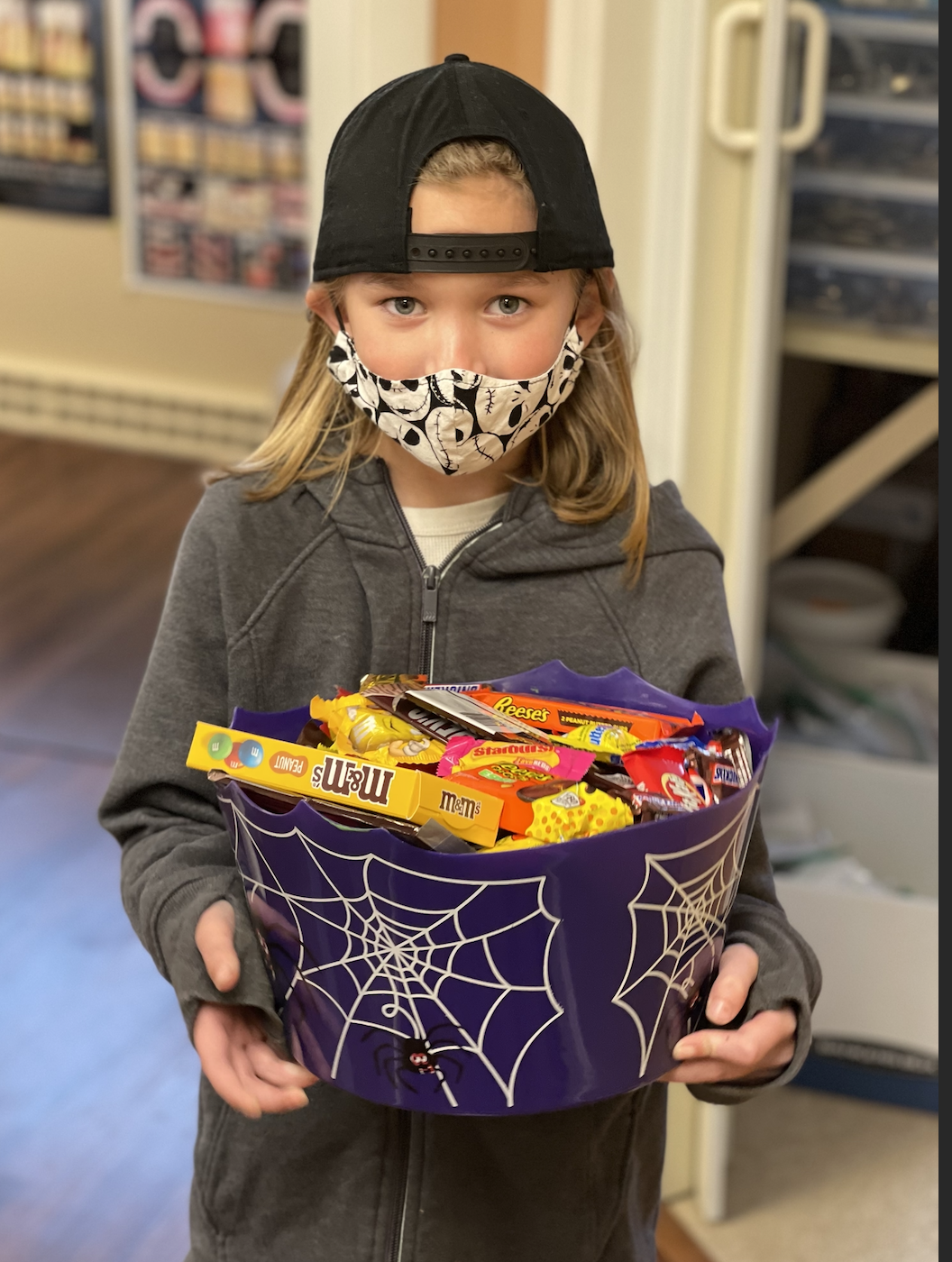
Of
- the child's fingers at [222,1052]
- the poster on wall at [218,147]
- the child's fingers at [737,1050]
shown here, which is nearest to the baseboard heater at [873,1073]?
the child's fingers at [737,1050]

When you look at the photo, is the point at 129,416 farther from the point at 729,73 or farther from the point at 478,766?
the point at 478,766

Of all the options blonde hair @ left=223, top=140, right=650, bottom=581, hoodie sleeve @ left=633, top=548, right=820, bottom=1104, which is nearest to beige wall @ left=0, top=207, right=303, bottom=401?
blonde hair @ left=223, top=140, right=650, bottom=581

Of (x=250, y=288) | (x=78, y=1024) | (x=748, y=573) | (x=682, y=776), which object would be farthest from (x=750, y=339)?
(x=250, y=288)

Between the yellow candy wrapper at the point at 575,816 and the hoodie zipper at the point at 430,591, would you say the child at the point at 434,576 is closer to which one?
the hoodie zipper at the point at 430,591

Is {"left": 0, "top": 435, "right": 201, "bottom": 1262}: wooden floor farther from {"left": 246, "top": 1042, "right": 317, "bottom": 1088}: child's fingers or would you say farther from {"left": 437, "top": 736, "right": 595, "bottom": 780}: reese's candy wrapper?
{"left": 437, "top": 736, "right": 595, "bottom": 780}: reese's candy wrapper

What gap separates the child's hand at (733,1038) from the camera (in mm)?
755

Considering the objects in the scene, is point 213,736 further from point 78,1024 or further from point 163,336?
point 163,336

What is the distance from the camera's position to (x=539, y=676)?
2.77ft

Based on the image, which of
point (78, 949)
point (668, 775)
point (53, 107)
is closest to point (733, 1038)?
point (668, 775)

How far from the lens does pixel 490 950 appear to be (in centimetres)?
68

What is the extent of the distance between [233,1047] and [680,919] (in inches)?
10.6

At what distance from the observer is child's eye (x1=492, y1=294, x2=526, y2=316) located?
0.85 m

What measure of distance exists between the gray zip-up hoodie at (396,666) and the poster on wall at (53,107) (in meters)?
4.01

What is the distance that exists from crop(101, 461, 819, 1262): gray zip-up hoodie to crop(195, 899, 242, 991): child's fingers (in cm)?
9
